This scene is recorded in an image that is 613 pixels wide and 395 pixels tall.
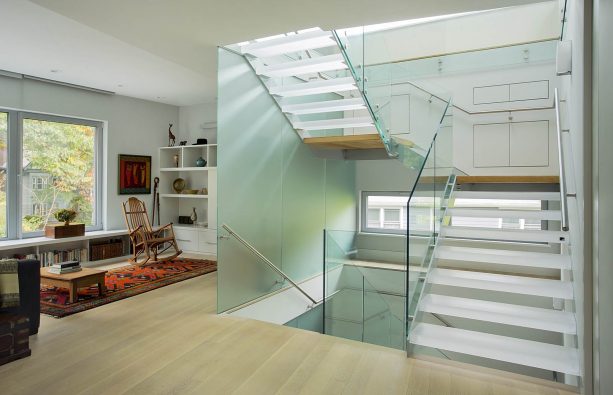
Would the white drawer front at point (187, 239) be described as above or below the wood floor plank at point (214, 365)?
above

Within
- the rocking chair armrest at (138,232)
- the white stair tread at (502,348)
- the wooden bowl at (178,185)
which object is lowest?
the white stair tread at (502,348)

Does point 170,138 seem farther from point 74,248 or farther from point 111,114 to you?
point 74,248

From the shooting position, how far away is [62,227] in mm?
6316

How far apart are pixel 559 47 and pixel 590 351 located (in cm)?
260

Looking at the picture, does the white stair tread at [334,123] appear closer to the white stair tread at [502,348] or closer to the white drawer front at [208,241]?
the white stair tread at [502,348]

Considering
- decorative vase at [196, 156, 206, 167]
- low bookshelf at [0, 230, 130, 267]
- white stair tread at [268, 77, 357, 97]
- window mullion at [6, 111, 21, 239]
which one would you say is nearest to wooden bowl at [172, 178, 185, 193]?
decorative vase at [196, 156, 206, 167]

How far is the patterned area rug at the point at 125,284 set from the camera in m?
4.52

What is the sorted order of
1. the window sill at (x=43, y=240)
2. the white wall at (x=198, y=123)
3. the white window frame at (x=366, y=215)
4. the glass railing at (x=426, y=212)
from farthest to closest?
the white wall at (x=198, y=123) < the white window frame at (x=366, y=215) < the window sill at (x=43, y=240) < the glass railing at (x=426, y=212)

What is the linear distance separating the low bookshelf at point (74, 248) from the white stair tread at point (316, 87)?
13.7 ft

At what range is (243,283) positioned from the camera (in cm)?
471

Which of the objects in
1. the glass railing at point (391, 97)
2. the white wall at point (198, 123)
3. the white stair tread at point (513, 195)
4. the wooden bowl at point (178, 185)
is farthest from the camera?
the wooden bowl at point (178, 185)

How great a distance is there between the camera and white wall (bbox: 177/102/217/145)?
8.27m

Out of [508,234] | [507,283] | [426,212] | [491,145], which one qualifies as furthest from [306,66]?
[491,145]

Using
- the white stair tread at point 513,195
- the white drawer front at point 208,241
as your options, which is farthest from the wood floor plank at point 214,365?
the white drawer front at point 208,241
